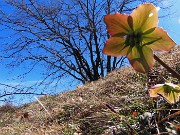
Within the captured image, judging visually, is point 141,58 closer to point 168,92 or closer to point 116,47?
point 116,47

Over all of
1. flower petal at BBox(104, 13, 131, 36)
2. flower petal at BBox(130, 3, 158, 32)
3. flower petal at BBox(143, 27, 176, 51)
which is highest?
flower petal at BBox(130, 3, 158, 32)

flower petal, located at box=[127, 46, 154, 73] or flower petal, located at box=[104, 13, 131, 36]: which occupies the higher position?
flower petal, located at box=[104, 13, 131, 36]

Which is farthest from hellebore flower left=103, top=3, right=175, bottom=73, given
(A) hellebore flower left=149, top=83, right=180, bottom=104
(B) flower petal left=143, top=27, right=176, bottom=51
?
(A) hellebore flower left=149, top=83, right=180, bottom=104

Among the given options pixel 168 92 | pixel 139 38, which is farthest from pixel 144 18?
pixel 168 92

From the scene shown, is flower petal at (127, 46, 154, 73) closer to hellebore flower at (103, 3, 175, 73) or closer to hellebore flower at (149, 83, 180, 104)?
hellebore flower at (103, 3, 175, 73)

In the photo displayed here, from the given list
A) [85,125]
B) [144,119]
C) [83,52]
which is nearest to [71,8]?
[83,52]

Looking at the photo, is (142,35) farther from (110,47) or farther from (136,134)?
(136,134)

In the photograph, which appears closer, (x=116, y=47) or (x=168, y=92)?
(x=116, y=47)

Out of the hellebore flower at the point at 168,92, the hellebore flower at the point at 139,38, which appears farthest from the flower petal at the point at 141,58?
the hellebore flower at the point at 168,92
